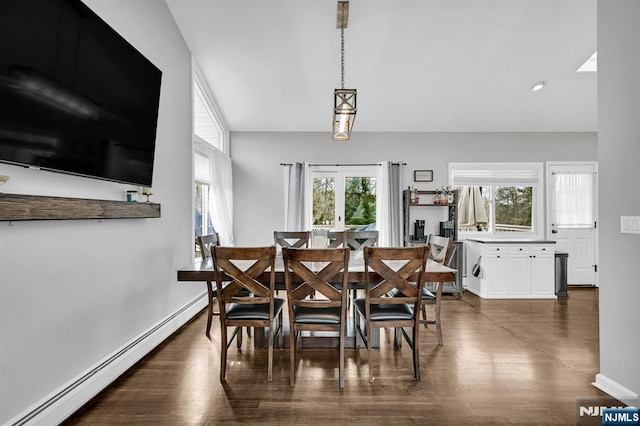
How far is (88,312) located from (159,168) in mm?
1448

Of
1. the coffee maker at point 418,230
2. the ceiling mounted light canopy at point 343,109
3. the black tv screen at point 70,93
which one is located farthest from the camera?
the coffee maker at point 418,230

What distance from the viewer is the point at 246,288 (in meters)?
2.36

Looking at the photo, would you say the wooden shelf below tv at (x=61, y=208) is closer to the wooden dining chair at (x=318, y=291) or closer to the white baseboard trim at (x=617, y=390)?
the wooden dining chair at (x=318, y=291)

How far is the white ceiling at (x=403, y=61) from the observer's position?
3406 mm

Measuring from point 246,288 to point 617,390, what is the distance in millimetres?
2464

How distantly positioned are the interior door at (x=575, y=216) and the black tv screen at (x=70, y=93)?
19.4 ft

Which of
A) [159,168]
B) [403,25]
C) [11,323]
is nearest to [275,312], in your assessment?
[11,323]

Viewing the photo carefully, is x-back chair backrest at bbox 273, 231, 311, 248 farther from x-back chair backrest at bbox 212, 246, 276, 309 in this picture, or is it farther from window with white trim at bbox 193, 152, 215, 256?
x-back chair backrest at bbox 212, 246, 276, 309

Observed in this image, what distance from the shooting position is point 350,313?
153 inches

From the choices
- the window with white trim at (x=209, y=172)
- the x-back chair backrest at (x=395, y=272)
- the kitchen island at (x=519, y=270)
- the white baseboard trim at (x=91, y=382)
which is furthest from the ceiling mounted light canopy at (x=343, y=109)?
the kitchen island at (x=519, y=270)

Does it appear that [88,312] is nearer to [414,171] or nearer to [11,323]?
[11,323]

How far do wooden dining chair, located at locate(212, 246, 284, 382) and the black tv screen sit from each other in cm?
97
